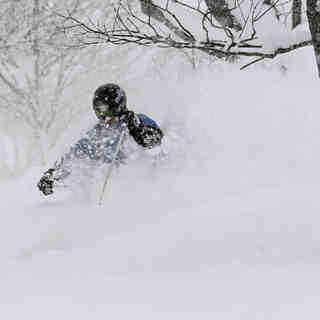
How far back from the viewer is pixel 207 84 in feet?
20.9

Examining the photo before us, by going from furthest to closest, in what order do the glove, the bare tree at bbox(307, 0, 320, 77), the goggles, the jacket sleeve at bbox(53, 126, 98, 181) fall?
the jacket sleeve at bbox(53, 126, 98, 181) < the glove < the goggles < the bare tree at bbox(307, 0, 320, 77)

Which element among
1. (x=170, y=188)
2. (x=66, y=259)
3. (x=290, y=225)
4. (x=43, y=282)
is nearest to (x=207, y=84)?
(x=170, y=188)

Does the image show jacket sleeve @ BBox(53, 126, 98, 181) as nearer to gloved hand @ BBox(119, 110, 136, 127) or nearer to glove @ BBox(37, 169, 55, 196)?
glove @ BBox(37, 169, 55, 196)

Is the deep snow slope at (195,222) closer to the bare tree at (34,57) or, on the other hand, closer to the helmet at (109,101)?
the helmet at (109,101)

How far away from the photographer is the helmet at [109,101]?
520 centimetres

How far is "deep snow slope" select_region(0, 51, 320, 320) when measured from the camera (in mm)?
3760

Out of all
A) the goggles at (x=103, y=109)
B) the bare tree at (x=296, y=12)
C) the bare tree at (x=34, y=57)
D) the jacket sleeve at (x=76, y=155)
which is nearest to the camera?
the bare tree at (x=296, y=12)

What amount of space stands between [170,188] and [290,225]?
5.70ft

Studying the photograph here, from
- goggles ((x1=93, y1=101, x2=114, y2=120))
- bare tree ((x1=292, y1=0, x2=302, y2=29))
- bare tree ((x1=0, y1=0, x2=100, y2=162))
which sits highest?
bare tree ((x1=0, y1=0, x2=100, y2=162))

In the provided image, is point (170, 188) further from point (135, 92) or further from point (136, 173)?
point (135, 92)

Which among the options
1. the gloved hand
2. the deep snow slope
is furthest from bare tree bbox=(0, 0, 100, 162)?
the gloved hand

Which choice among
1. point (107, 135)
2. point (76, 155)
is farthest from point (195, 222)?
point (76, 155)

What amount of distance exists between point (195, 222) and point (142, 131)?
1.24 metres

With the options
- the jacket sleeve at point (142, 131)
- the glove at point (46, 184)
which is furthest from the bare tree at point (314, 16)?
the glove at point (46, 184)
